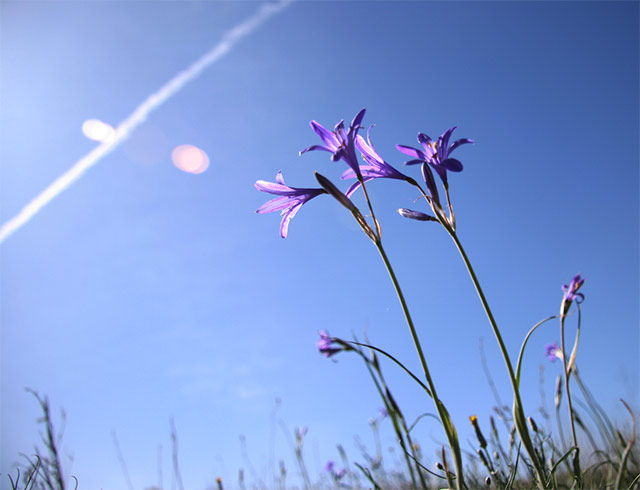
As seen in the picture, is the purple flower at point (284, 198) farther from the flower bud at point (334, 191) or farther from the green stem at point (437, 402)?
the green stem at point (437, 402)

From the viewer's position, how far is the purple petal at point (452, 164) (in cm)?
197

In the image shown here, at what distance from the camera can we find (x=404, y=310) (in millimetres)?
1533

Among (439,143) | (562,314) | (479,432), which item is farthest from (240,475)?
(439,143)

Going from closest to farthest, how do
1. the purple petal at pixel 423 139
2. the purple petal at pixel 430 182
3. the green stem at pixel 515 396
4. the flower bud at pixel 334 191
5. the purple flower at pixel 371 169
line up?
the green stem at pixel 515 396
the flower bud at pixel 334 191
the purple petal at pixel 430 182
the purple petal at pixel 423 139
the purple flower at pixel 371 169

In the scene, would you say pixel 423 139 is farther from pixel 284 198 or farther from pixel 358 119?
pixel 284 198

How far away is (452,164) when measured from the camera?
1.99 metres

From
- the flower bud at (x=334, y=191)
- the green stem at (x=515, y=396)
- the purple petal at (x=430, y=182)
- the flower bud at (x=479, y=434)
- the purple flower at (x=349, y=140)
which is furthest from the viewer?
the flower bud at (x=479, y=434)

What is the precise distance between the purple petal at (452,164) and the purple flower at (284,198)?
0.63 m

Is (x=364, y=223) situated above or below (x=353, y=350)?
above

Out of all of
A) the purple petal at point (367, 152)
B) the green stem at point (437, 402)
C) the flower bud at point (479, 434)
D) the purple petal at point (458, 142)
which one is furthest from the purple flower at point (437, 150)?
the flower bud at point (479, 434)

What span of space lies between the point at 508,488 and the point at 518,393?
62 cm

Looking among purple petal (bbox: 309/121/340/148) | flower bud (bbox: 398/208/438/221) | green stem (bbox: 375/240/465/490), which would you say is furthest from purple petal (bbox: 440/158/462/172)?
green stem (bbox: 375/240/465/490)

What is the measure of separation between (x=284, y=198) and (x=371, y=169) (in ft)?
1.62

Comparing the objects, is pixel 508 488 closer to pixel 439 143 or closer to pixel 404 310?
pixel 404 310
